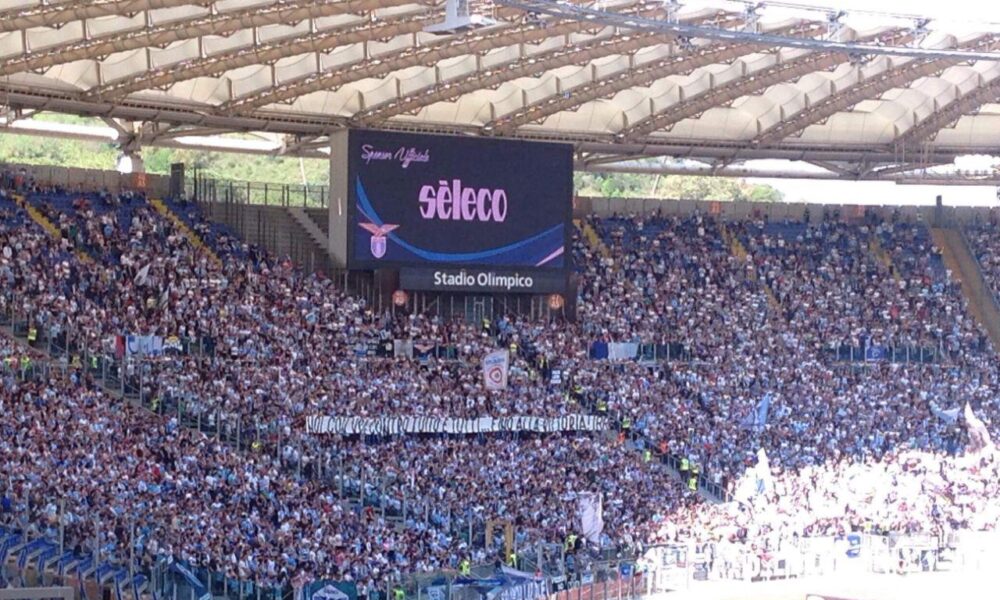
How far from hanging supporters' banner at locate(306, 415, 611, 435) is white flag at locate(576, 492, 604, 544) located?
388cm

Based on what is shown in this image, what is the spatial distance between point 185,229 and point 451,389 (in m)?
7.77

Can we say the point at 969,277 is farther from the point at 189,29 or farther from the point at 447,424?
the point at 189,29

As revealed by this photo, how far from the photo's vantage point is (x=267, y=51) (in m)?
39.8

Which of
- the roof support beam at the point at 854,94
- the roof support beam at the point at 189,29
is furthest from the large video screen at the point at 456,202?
the roof support beam at the point at 189,29

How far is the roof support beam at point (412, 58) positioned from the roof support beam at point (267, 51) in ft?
7.26

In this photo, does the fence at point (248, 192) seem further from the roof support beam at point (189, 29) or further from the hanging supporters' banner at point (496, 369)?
the roof support beam at point (189, 29)

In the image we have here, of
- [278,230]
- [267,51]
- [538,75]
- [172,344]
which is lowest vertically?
[172,344]

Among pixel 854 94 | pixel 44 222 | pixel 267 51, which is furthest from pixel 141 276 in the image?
pixel 854 94

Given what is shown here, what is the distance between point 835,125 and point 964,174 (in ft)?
25.0

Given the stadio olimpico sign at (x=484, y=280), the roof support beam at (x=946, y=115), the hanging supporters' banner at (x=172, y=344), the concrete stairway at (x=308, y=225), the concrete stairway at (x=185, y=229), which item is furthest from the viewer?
the concrete stairway at (x=308, y=225)

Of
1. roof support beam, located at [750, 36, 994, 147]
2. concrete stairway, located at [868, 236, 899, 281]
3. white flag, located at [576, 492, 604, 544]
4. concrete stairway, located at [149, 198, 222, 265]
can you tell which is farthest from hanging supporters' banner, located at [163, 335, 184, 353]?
concrete stairway, located at [868, 236, 899, 281]

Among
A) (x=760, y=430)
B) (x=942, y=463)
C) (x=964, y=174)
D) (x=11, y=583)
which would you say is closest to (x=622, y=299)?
(x=760, y=430)

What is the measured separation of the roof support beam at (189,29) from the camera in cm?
3616

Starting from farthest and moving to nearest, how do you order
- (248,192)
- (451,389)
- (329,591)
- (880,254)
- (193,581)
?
1. (880,254)
2. (248,192)
3. (451,389)
4. (329,591)
5. (193,581)
